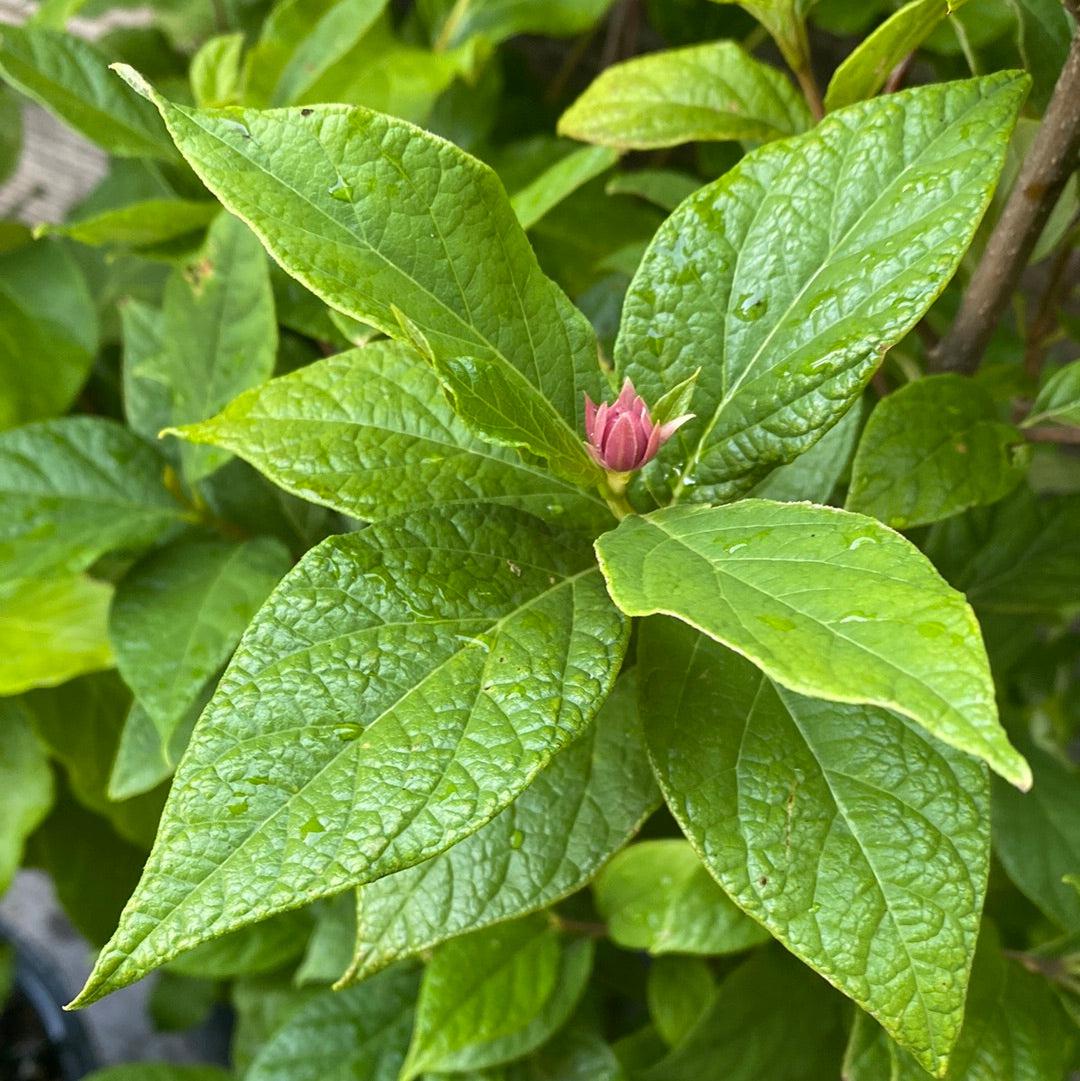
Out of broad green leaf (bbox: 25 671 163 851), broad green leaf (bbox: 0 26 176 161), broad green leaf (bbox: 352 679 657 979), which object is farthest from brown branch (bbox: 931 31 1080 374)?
broad green leaf (bbox: 25 671 163 851)

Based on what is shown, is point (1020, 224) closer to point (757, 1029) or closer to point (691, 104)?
point (691, 104)

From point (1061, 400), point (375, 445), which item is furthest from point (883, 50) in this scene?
point (375, 445)

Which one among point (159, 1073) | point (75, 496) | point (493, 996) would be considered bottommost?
point (159, 1073)

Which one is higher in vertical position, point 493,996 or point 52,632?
point 52,632

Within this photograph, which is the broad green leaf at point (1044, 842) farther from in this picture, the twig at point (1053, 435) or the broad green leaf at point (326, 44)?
the broad green leaf at point (326, 44)

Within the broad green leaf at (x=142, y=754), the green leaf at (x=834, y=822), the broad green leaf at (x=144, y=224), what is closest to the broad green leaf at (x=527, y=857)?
the green leaf at (x=834, y=822)

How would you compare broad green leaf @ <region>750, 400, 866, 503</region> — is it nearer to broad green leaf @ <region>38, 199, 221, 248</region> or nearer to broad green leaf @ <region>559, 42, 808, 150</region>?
broad green leaf @ <region>559, 42, 808, 150</region>

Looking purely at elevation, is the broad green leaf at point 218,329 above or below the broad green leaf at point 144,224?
below

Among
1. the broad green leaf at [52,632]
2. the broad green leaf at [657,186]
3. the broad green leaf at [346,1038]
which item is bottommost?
the broad green leaf at [346,1038]
